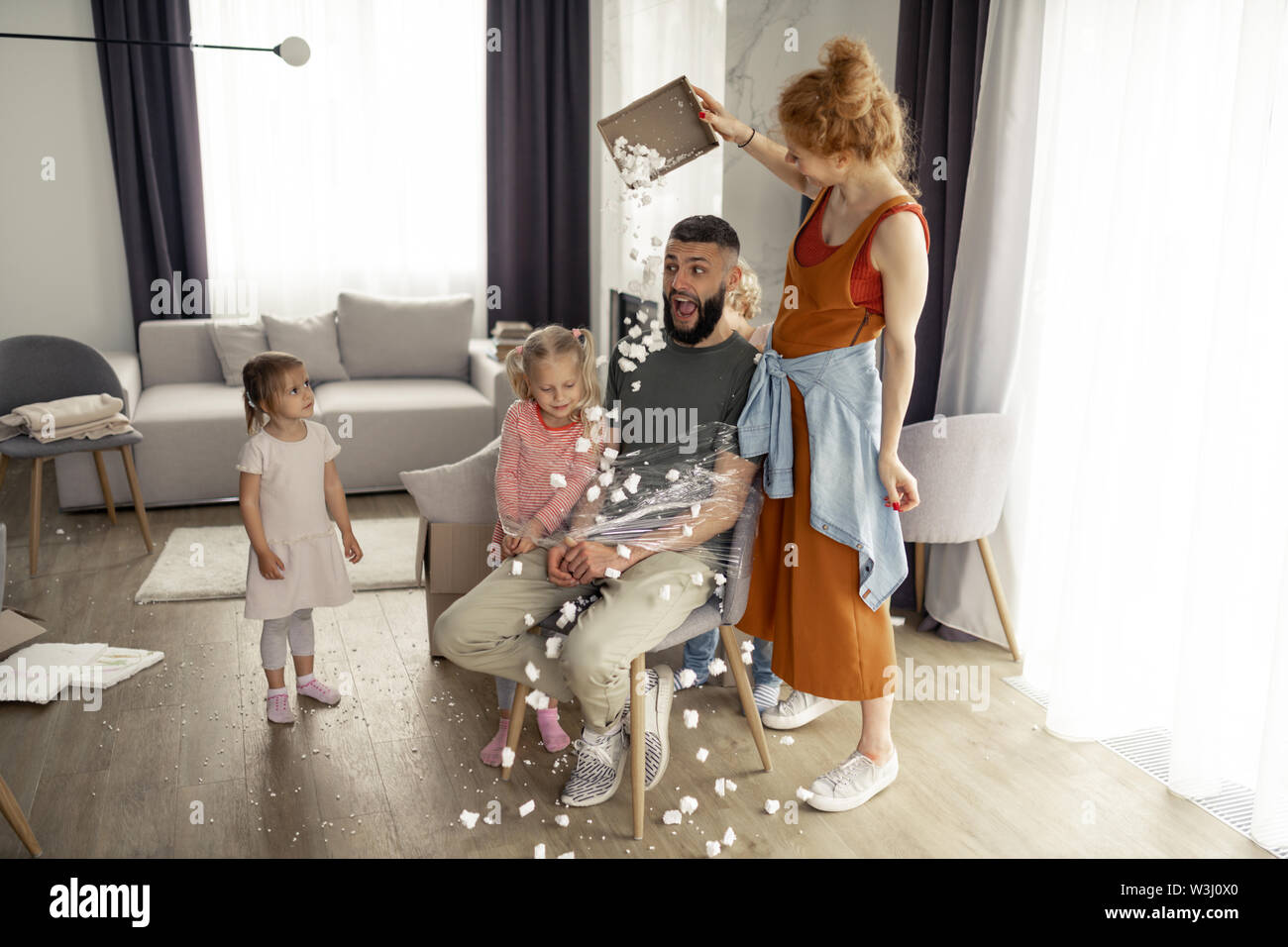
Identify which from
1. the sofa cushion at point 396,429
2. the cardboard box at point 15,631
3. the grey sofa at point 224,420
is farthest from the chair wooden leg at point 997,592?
the cardboard box at point 15,631

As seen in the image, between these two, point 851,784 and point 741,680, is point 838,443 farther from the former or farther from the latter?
point 851,784

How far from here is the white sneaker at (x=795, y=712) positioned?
2.70 meters

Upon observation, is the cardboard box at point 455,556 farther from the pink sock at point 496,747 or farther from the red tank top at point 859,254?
the red tank top at point 859,254

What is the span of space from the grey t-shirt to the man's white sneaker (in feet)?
1.56

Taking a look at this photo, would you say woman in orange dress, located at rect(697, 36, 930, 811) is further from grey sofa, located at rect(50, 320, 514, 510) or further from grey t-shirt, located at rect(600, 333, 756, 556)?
grey sofa, located at rect(50, 320, 514, 510)

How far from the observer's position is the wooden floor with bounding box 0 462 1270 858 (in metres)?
2.20

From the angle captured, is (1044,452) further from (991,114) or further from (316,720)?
(316,720)

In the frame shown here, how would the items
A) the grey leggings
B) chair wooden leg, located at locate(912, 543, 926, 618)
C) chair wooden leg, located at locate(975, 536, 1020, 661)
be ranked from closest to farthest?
the grey leggings
chair wooden leg, located at locate(975, 536, 1020, 661)
chair wooden leg, located at locate(912, 543, 926, 618)

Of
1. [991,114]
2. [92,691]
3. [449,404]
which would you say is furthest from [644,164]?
[449,404]

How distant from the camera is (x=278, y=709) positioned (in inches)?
106

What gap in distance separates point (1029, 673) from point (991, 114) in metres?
1.59

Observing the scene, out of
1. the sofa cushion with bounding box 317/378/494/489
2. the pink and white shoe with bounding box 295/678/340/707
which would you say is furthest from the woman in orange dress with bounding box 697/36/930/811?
the sofa cushion with bounding box 317/378/494/489

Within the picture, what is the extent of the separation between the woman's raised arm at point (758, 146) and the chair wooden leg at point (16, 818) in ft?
6.47
